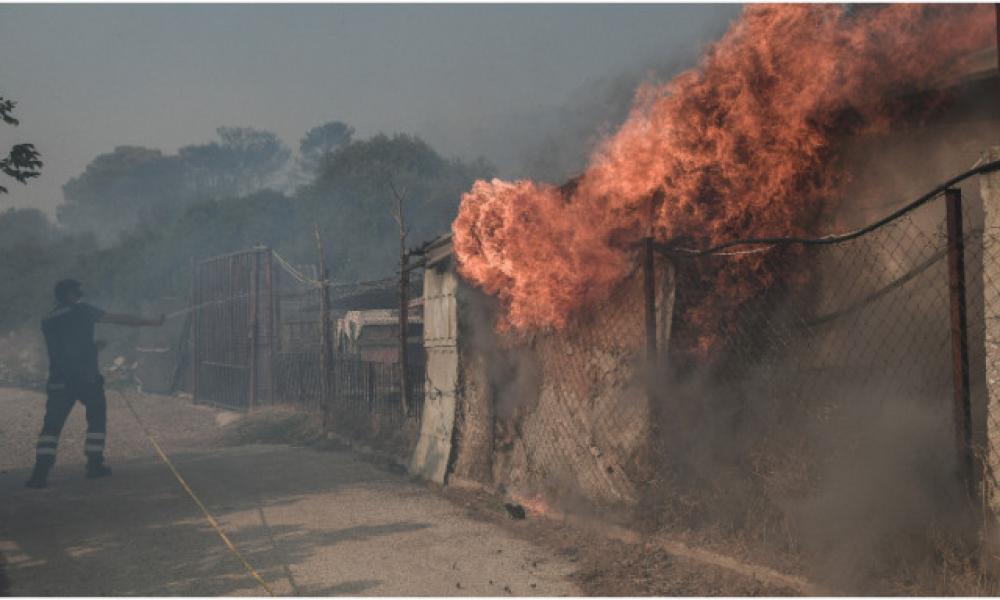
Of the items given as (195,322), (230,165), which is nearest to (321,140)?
(230,165)

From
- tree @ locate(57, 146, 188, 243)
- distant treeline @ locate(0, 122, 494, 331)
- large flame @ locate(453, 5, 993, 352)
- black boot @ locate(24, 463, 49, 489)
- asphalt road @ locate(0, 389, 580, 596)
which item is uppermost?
tree @ locate(57, 146, 188, 243)

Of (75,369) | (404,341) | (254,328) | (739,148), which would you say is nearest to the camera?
(739,148)

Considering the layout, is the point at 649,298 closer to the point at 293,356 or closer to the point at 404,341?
the point at 404,341

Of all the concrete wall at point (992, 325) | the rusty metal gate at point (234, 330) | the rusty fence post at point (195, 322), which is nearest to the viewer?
the concrete wall at point (992, 325)

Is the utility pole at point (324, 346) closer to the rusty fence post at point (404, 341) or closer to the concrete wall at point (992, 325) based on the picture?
the rusty fence post at point (404, 341)

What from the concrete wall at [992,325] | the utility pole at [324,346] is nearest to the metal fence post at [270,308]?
the utility pole at [324,346]

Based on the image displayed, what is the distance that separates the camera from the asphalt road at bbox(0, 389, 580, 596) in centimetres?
673

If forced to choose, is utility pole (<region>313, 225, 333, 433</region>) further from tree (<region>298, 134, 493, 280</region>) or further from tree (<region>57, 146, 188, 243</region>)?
tree (<region>57, 146, 188, 243</region>)

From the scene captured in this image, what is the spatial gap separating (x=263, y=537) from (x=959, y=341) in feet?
20.7

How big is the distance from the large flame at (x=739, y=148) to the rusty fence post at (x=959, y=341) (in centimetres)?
147

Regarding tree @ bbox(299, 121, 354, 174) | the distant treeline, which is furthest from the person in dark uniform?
tree @ bbox(299, 121, 354, 174)

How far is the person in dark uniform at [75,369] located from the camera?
41.9 ft

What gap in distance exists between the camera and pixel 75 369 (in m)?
13.0

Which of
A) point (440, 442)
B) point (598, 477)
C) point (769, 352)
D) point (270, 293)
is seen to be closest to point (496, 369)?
point (440, 442)
